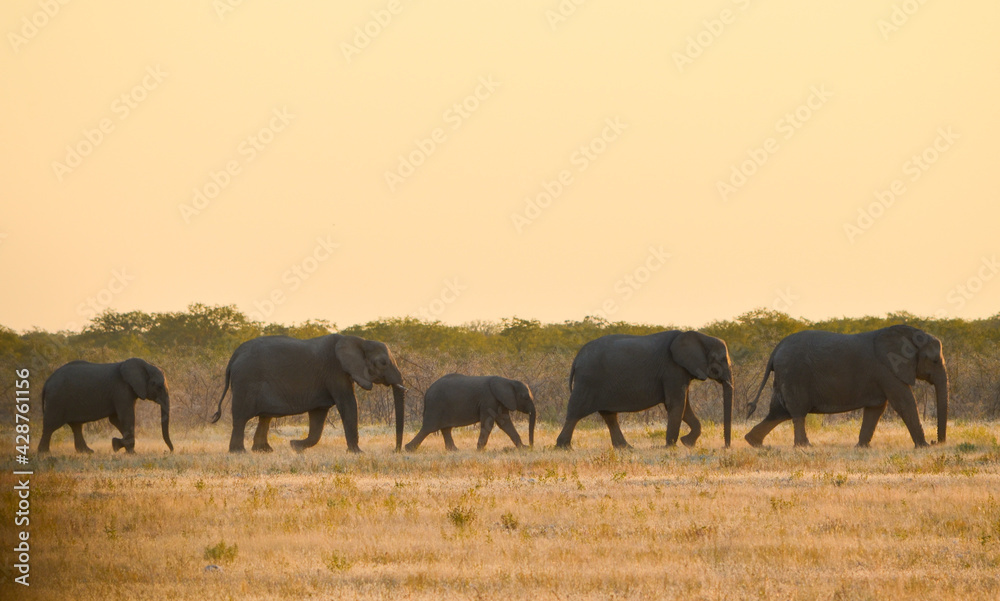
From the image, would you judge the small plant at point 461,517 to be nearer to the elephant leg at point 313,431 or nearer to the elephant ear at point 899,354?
the elephant leg at point 313,431

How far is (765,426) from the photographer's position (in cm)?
2503

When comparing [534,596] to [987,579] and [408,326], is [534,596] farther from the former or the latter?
[408,326]

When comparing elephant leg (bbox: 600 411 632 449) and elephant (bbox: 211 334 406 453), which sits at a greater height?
elephant (bbox: 211 334 406 453)

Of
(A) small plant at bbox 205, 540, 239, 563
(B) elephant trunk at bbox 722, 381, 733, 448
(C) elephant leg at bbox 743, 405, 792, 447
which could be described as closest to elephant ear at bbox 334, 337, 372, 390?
(B) elephant trunk at bbox 722, 381, 733, 448

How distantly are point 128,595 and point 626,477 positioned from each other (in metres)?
9.21

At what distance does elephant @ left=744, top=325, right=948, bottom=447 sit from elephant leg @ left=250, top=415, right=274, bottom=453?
9876 millimetres

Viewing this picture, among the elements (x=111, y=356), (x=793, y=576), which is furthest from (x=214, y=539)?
(x=111, y=356)

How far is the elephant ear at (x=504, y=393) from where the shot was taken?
25.4 meters

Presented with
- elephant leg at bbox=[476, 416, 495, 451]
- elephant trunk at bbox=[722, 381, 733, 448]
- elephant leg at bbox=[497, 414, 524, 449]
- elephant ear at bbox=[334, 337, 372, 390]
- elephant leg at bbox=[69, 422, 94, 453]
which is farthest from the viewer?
elephant leg at bbox=[69, 422, 94, 453]

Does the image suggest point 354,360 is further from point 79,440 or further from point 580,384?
point 79,440

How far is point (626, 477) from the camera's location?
59.2ft

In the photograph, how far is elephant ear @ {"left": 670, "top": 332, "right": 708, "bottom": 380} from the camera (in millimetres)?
24309

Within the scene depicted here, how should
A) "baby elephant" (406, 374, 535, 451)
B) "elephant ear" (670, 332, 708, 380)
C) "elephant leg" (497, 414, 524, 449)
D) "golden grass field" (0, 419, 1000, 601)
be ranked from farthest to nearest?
"baby elephant" (406, 374, 535, 451) < "elephant leg" (497, 414, 524, 449) < "elephant ear" (670, 332, 708, 380) < "golden grass field" (0, 419, 1000, 601)

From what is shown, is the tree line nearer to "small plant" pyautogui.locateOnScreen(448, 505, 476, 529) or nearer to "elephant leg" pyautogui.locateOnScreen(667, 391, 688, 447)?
"elephant leg" pyautogui.locateOnScreen(667, 391, 688, 447)
